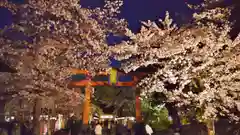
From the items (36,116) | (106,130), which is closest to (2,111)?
(36,116)

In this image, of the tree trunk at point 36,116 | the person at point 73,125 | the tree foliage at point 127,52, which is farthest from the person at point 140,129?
the tree trunk at point 36,116

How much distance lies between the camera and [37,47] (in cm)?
1030

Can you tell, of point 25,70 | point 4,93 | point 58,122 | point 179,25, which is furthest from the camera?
point 58,122

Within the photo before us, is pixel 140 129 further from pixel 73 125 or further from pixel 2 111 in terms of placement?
pixel 2 111

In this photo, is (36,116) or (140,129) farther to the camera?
(140,129)

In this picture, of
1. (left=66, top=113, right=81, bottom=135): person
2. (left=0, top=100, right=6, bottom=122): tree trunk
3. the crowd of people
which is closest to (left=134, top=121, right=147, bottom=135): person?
the crowd of people

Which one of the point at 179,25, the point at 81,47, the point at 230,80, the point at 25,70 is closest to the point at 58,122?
the point at 25,70

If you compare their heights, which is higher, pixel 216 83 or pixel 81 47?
pixel 81 47

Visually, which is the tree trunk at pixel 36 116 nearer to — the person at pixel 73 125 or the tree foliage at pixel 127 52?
the tree foliage at pixel 127 52

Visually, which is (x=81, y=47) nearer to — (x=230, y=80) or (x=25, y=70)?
(x=25, y=70)

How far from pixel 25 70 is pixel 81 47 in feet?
7.17

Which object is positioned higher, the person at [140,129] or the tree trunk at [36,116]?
the tree trunk at [36,116]

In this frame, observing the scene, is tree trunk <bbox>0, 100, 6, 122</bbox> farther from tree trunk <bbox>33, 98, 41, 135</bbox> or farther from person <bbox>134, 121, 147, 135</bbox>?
person <bbox>134, 121, 147, 135</bbox>

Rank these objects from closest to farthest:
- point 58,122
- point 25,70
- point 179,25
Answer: point 179,25 < point 25,70 < point 58,122
